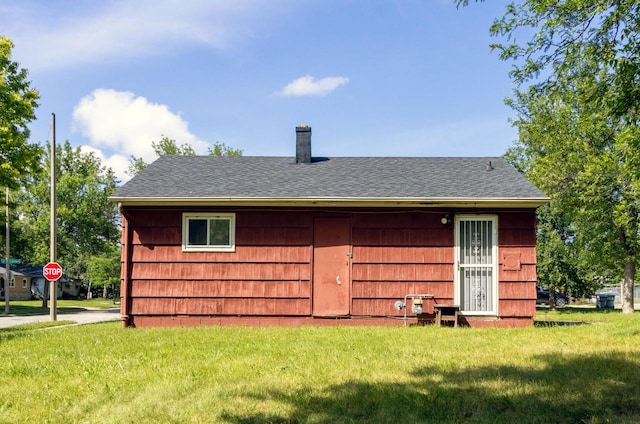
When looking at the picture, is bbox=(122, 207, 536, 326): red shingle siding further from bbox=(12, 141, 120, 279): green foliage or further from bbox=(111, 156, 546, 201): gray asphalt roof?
bbox=(12, 141, 120, 279): green foliage

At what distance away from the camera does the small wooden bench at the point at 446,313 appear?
11.5 metres

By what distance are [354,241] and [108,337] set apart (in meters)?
5.09

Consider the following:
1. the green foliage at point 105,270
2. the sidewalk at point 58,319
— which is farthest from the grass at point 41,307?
the green foliage at point 105,270

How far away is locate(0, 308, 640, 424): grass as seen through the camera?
462cm

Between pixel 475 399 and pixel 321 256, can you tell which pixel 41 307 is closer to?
pixel 321 256

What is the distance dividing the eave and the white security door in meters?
0.53

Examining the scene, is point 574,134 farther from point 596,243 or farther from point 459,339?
point 459,339

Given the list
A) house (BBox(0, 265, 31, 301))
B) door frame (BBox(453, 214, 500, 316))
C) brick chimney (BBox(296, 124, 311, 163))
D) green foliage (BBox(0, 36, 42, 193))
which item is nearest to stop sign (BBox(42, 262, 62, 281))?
green foliage (BBox(0, 36, 42, 193))

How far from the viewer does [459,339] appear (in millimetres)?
8758

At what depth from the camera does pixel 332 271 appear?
12.1 meters

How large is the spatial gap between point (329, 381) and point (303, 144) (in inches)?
382

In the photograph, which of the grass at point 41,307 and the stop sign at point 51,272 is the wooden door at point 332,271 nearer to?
the stop sign at point 51,272

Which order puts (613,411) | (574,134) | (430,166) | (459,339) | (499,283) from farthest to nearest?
(574,134) → (430,166) → (499,283) → (459,339) → (613,411)

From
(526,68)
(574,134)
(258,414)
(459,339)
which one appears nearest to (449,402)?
(258,414)
